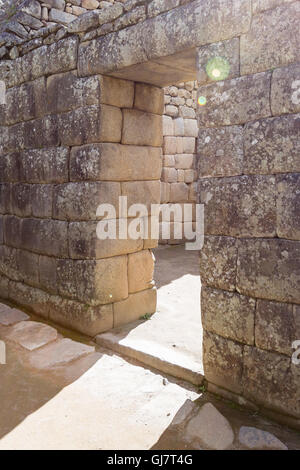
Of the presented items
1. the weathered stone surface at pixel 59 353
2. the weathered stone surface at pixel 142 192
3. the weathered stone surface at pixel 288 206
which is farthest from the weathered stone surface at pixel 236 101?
the weathered stone surface at pixel 59 353

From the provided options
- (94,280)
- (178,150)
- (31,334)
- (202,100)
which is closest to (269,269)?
(202,100)

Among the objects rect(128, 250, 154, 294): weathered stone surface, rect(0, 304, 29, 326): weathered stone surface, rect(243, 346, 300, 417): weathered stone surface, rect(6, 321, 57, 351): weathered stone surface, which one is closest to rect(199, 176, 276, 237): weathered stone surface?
rect(243, 346, 300, 417): weathered stone surface

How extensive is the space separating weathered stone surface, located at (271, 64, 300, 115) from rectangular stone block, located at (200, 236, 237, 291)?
990mm

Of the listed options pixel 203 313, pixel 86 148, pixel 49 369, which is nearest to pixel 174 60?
pixel 86 148

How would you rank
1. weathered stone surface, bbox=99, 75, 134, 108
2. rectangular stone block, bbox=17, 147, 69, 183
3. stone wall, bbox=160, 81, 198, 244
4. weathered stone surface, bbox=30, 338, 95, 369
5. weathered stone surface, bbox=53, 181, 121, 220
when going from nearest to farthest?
weathered stone surface, bbox=30, 338, 95, 369 → weathered stone surface, bbox=99, 75, 134, 108 → weathered stone surface, bbox=53, 181, 121, 220 → rectangular stone block, bbox=17, 147, 69, 183 → stone wall, bbox=160, 81, 198, 244

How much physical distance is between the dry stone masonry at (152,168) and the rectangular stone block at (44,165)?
0.02 m

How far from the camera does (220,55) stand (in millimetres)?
2951

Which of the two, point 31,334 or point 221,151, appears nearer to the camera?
point 221,151

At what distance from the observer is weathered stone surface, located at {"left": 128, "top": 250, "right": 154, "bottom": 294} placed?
15.2 feet

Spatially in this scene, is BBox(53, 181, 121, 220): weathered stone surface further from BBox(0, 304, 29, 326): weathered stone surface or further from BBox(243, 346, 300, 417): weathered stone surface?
BBox(243, 346, 300, 417): weathered stone surface

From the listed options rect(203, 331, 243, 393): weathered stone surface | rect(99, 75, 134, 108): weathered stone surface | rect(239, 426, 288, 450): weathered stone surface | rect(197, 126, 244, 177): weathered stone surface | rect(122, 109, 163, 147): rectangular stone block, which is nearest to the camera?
rect(239, 426, 288, 450): weathered stone surface

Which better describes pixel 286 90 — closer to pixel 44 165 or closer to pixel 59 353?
pixel 44 165

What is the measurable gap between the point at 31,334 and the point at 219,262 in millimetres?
2417

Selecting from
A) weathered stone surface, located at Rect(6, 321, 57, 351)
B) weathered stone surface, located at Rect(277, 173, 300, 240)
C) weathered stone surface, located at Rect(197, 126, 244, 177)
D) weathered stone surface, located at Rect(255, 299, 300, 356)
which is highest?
weathered stone surface, located at Rect(197, 126, 244, 177)
